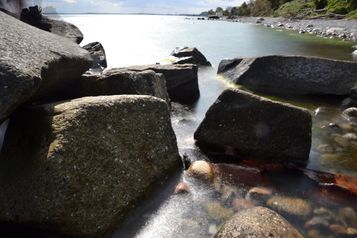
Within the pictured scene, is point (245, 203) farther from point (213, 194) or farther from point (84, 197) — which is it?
point (84, 197)

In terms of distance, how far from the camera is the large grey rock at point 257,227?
480 cm

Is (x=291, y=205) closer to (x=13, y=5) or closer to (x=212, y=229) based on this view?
(x=212, y=229)

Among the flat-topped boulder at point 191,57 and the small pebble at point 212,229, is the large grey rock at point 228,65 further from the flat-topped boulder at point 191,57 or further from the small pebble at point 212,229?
the small pebble at point 212,229

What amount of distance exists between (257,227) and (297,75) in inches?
420

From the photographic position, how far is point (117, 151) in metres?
6.07

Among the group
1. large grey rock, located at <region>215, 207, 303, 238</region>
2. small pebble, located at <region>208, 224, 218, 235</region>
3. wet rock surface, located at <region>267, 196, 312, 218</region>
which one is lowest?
wet rock surface, located at <region>267, 196, 312, 218</region>

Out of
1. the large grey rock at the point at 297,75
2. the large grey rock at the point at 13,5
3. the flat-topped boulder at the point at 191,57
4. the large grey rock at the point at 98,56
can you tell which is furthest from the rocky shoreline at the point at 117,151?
the flat-topped boulder at the point at 191,57

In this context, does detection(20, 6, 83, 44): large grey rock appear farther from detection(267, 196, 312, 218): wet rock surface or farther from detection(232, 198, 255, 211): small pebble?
detection(267, 196, 312, 218): wet rock surface

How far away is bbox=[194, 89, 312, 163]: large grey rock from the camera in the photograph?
8.31m

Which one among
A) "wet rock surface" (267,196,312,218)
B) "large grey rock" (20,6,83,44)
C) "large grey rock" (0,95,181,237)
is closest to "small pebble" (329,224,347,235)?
"wet rock surface" (267,196,312,218)

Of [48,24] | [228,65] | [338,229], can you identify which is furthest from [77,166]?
[228,65]

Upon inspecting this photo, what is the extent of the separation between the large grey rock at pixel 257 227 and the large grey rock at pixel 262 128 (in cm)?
320

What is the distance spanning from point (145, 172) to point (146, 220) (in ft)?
2.93

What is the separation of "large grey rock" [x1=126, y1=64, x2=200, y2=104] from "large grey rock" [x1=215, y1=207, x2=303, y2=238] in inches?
340
